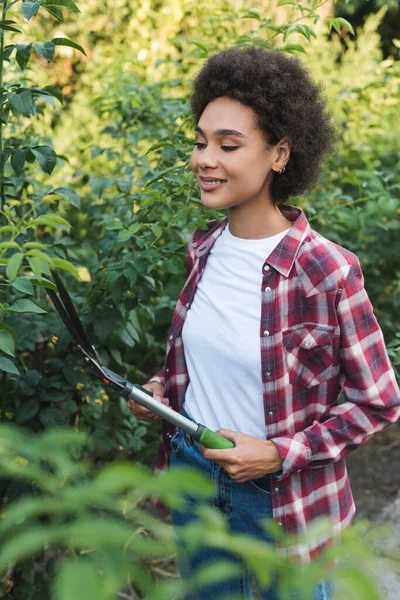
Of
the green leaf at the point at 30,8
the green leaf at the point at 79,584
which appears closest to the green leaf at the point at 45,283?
the green leaf at the point at 30,8

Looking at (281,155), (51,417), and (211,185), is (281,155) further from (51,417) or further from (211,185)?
(51,417)

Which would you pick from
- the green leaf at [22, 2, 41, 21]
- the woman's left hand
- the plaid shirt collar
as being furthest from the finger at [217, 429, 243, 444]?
the green leaf at [22, 2, 41, 21]

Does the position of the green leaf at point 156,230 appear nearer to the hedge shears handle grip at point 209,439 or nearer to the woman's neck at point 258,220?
the woman's neck at point 258,220

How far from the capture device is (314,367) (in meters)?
1.50

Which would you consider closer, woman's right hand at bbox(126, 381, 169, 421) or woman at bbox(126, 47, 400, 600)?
woman at bbox(126, 47, 400, 600)

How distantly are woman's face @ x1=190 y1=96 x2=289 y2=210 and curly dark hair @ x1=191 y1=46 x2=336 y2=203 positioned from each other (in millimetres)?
27

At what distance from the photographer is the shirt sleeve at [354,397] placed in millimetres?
1450

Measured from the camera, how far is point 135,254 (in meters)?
1.92

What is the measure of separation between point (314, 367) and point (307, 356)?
1.1 inches

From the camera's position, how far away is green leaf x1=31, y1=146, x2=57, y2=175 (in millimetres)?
1813

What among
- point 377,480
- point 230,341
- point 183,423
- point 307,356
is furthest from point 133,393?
point 377,480

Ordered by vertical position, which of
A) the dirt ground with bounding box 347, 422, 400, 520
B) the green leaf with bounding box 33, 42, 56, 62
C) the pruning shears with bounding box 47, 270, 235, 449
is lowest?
the dirt ground with bounding box 347, 422, 400, 520

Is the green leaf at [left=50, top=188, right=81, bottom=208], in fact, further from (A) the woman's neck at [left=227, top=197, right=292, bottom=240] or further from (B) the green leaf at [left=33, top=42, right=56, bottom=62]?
(A) the woman's neck at [left=227, top=197, right=292, bottom=240]

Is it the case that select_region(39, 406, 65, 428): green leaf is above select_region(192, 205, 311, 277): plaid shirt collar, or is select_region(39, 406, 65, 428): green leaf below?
below
